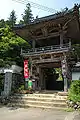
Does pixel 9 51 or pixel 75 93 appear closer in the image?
pixel 75 93

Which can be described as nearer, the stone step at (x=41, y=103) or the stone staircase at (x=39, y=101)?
the stone step at (x=41, y=103)

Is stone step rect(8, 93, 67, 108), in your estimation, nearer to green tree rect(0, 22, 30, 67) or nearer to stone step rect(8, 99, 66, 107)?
stone step rect(8, 99, 66, 107)

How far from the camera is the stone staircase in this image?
11.5 meters

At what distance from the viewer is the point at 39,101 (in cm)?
1228

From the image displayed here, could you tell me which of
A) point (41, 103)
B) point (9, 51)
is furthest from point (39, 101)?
point (9, 51)

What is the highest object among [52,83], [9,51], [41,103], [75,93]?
[9,51]

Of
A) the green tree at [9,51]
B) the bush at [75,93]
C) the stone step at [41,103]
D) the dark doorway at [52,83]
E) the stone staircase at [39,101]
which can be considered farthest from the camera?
the dark doorway at [52,83]

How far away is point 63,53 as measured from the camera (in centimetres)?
1533

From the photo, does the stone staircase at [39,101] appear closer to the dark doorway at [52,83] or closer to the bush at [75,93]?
the bush at [75,93]

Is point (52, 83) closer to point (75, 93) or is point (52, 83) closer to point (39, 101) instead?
point (39, 101)

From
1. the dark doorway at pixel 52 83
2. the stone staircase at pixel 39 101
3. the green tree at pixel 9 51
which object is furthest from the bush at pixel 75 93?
the dark doorway at pixel 52 83

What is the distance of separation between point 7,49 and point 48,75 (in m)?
7.16

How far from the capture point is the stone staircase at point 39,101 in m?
11.5

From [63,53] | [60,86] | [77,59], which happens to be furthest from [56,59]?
[60,86]
